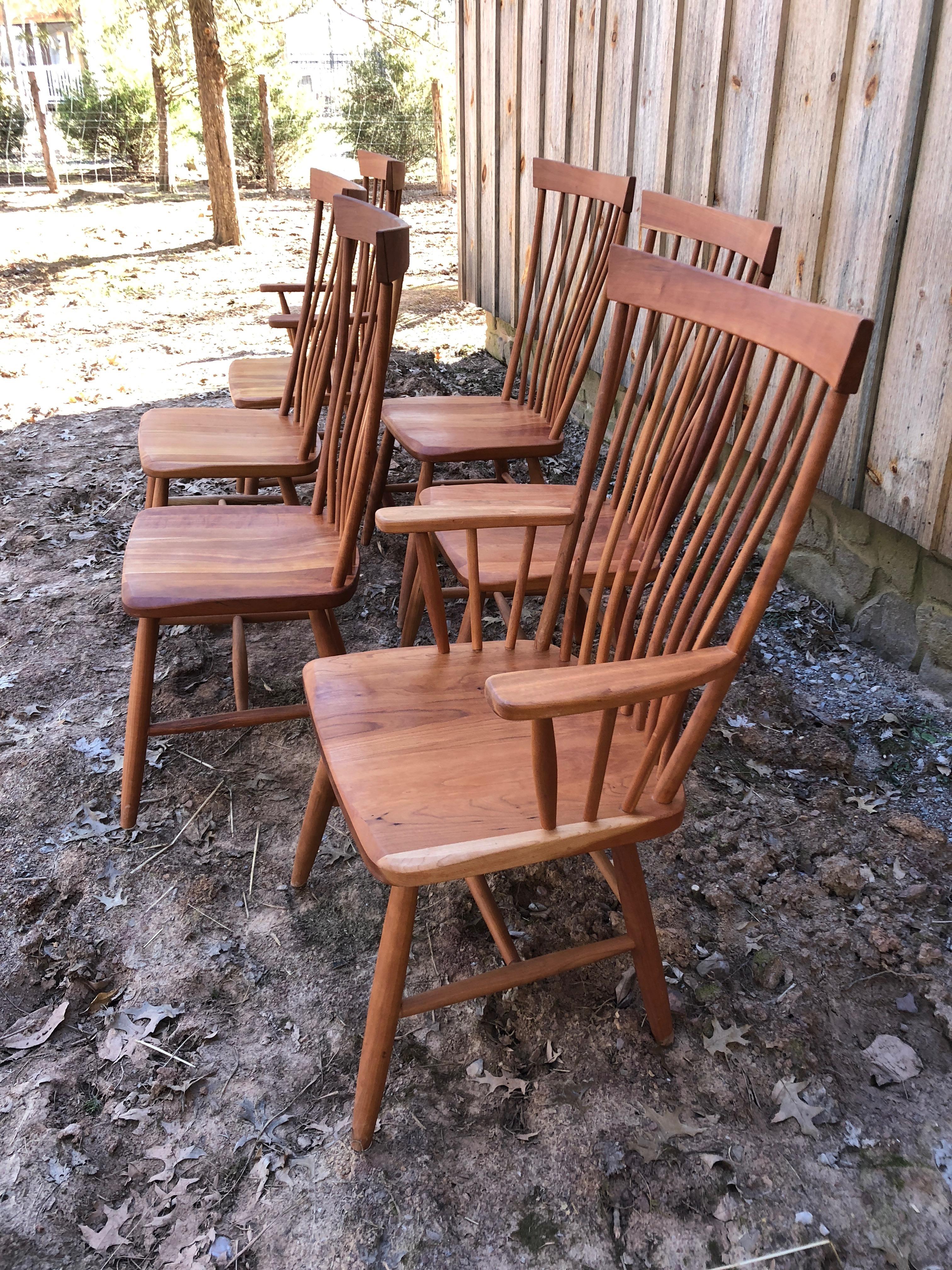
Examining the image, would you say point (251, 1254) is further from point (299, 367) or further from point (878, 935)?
point (299, 367)

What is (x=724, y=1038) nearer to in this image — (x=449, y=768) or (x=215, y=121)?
(x=449, y=768)

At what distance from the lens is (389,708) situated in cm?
153

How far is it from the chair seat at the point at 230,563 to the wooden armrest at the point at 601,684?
0.84 m

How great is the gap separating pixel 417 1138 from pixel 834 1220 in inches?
23.5

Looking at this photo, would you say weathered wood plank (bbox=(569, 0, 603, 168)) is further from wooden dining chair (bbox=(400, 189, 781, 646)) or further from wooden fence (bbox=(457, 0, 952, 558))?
wooden dining chair (bbox=(400, 189, 781, 646))

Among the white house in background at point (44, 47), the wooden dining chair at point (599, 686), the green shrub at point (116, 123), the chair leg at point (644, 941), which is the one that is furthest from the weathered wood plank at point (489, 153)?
the green shrub at point (116, 123)

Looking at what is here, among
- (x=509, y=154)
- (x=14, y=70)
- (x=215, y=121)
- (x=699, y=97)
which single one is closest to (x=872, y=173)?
(x=699, y=97)

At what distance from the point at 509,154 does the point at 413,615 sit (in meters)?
2.63

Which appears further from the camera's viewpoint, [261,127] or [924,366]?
[261,127]

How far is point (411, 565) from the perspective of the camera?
2527 millimetres

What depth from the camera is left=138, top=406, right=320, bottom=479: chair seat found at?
235cm

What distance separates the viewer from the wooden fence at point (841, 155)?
6.61 feet

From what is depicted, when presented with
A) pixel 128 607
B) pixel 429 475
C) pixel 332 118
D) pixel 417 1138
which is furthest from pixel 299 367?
pixel 332 118

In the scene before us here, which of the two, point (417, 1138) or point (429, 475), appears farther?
point (429, 475)
